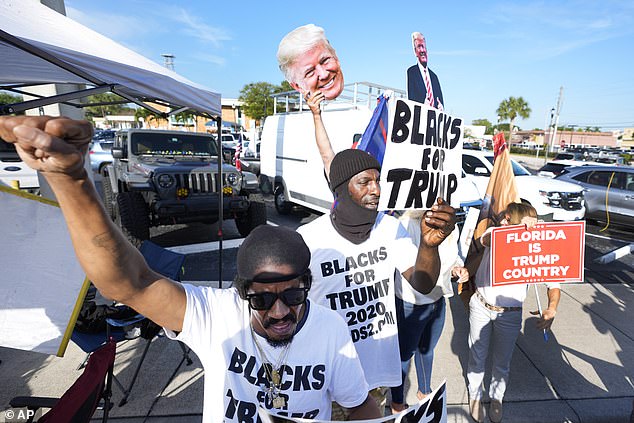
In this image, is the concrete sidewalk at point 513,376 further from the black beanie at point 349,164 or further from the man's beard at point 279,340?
the black beanie at point 349,164

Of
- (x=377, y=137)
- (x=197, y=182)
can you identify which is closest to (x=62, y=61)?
(x=377, y=137)

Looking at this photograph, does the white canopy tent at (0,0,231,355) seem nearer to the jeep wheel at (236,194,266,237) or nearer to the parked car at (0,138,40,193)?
the jeep wheel at (236,194,266,237)

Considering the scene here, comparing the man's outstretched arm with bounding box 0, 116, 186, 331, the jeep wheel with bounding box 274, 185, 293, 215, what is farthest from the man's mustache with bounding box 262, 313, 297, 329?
the jeep wheel with bounding box 274, 185, 293, 215

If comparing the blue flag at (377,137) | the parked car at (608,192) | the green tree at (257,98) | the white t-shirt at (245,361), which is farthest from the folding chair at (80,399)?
the green tree at (257,98)

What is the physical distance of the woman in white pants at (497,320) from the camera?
2375mm

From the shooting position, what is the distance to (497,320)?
7.91 feet

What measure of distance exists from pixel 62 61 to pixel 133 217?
351 cm

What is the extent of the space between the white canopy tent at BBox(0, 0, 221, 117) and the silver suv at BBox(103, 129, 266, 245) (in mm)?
2236

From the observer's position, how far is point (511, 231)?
225cm

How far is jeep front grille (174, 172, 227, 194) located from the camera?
5.74 metres

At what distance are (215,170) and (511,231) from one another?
16.9 feet

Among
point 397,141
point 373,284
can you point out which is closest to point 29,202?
point 373,284

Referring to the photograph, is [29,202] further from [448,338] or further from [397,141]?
[448,338]

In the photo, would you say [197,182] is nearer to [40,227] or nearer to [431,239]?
[40,227]
